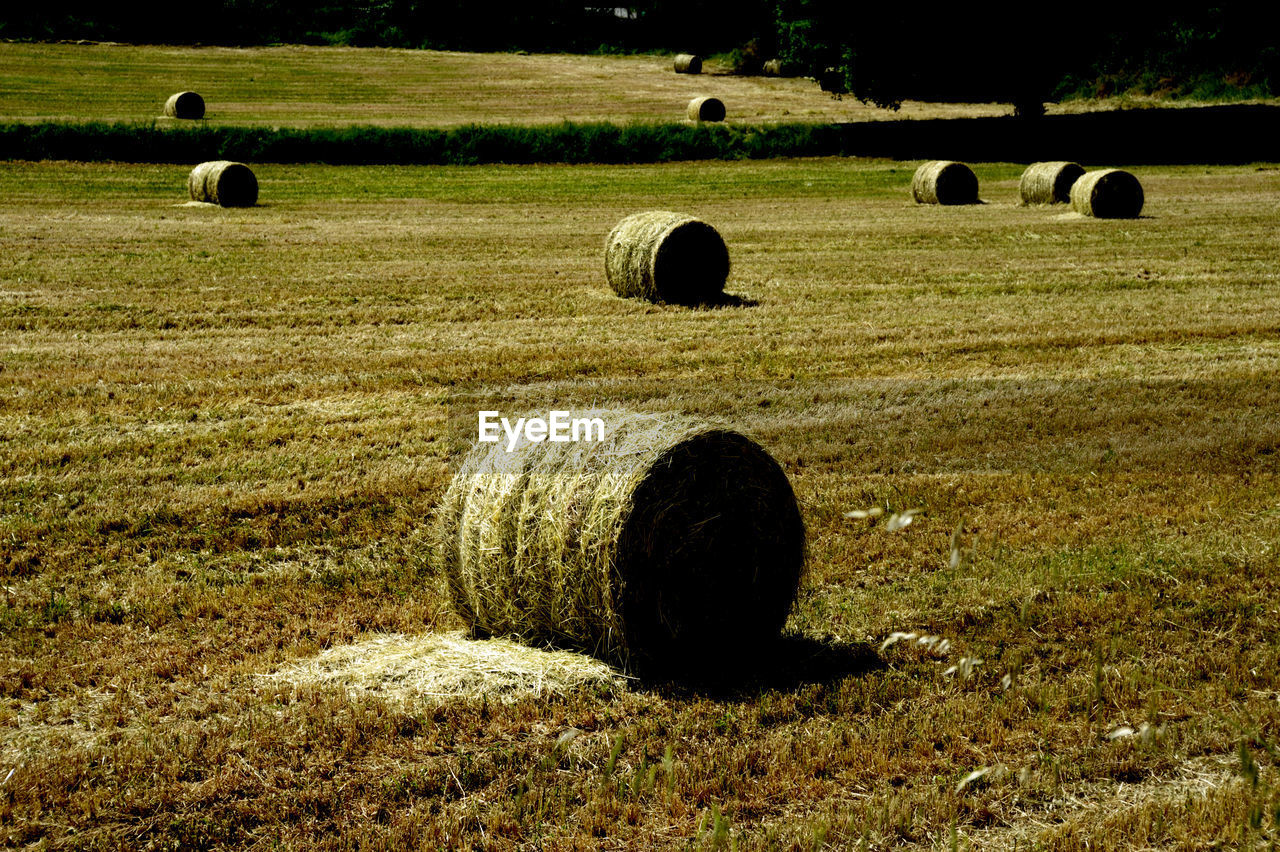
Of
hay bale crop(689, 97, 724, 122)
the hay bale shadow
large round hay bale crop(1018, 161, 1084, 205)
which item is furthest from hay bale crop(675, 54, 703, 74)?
the hay bale shadow

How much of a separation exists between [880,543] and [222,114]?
4579cm

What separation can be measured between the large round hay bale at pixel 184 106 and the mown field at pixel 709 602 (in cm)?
2904

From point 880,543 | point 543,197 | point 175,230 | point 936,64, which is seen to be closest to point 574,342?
point 880,543

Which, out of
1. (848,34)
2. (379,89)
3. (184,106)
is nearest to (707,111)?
(848,34)

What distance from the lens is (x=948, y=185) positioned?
30.4m

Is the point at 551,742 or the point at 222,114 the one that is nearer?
the point at 551,742

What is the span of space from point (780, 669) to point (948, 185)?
86.9 feet

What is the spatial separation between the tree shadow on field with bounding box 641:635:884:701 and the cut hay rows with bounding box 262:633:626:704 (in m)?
0.38

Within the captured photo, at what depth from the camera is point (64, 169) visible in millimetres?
35219

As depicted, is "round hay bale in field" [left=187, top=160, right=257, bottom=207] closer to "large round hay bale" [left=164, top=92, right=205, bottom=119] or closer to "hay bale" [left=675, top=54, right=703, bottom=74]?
"large round hay bale" [left=164, top=92, right=205, bottom=119]

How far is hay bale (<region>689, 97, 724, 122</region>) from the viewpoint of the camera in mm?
47812

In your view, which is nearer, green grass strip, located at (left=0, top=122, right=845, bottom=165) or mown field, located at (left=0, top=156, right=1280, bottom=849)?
mown field, located at (left=0, top=156, right=1280, bottom=849)

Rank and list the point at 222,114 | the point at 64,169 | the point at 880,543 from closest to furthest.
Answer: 1. the point at 880,543
2. the point at 64,169
3. the point at 222,114

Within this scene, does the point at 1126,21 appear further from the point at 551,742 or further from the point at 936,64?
the point at 551,742
